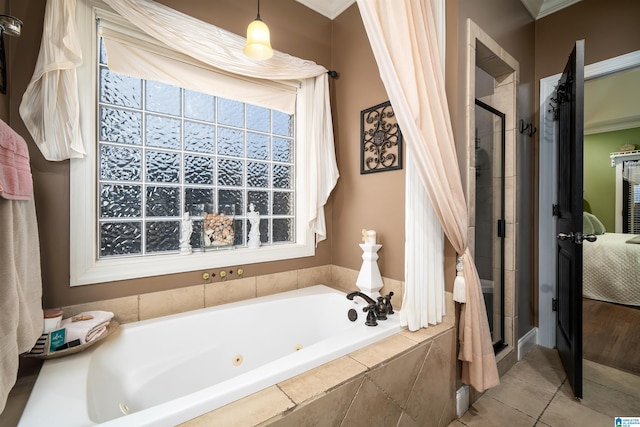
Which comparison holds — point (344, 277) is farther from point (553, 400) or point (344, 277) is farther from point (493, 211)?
point (553, 400)

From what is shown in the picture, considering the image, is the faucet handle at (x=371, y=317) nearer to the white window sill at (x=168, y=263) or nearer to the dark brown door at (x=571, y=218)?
the white window sill at (x=168, y=263)

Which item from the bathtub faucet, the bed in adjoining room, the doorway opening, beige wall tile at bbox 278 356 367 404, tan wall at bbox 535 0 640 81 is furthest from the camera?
the bed in adjoining room

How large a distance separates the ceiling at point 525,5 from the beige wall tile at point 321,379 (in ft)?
8.60

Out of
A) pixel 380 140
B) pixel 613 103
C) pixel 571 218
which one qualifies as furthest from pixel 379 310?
pixel 613 103

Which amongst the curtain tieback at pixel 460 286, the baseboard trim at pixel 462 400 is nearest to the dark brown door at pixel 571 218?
the baseboard trim at pixel 462 400

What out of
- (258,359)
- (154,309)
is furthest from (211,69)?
(258,359)

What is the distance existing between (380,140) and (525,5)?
1.75 m

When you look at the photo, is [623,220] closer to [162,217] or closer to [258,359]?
[258,359]

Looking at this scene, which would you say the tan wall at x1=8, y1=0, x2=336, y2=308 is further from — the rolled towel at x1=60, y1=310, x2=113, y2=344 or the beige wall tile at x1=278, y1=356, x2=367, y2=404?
the beige wall tile at x1=278, y1=356, x2=367, y2=404

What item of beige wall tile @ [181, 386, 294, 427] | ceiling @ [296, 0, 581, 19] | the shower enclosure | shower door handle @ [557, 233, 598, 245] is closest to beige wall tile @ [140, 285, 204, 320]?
beige wall tile @ [181, 386, 294, 427]

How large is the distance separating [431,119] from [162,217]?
5.69 ft

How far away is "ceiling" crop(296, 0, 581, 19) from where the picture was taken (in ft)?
7.34

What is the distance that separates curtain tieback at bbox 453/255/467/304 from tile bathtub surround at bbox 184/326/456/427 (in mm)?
199

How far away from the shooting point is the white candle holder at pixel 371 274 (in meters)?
1.86
